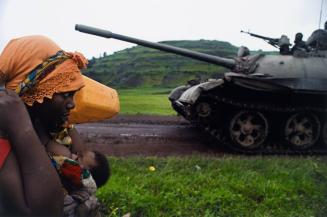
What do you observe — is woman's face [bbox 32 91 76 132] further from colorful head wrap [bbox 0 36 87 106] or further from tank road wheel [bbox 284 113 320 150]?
tank road wheel [bbox 284 113 320 150]

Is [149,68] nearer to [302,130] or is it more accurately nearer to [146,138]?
[146,138]

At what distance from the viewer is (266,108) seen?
8.80 meters

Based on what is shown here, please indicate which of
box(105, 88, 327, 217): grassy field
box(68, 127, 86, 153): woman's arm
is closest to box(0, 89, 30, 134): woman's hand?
box(68, 127, 86, 153): woman's arm

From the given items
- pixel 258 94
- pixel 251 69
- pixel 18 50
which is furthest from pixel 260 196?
pixel 251 69

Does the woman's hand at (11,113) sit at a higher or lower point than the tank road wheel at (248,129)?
higher

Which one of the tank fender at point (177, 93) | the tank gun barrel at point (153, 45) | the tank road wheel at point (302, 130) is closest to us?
the tank road wheel at point (302, 130)

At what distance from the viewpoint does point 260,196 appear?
16.2ft

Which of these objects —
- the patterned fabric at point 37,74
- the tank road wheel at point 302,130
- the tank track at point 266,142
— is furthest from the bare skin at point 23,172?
the tank road wheel at point 302,130

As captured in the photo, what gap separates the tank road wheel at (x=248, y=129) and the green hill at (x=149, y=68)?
90.5 feet

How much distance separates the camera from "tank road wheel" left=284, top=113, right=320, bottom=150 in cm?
896

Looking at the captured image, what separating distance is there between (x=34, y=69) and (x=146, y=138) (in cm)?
776

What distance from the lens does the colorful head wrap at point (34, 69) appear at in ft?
5.47

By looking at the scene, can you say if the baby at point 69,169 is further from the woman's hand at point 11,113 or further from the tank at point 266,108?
the tank at point 266,108

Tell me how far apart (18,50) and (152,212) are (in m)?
2.87
